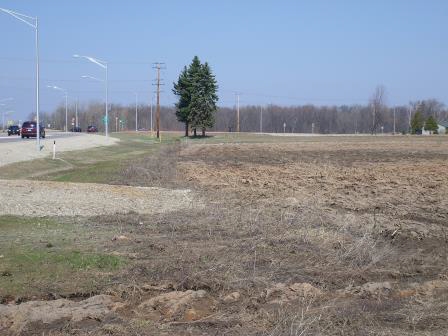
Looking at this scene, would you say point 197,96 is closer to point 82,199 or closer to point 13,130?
point 13,130

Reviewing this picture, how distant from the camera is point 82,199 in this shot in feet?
59.3

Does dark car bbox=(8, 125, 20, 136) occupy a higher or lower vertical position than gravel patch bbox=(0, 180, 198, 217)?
higher

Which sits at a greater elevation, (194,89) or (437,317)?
(194,89)

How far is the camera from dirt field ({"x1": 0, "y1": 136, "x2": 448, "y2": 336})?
667 centimetres

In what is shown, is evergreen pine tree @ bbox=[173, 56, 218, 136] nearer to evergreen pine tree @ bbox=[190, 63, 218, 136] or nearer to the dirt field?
evergreen pine tree @ bbox=[190, 63, 218, 136]

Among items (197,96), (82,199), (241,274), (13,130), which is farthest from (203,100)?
(241,274)

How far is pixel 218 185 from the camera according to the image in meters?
25.2

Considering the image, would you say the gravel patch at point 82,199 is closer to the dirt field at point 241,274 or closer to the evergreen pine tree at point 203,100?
the dirt field at point 241,274

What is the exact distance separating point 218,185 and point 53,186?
6996mm

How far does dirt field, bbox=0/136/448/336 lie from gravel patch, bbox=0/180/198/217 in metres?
0.70

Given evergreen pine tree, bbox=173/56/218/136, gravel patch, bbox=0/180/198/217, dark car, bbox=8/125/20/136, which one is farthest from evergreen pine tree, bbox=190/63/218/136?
gravel patch, bbox=0/180/198/217

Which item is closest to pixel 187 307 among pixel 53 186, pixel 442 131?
pixel 53 186

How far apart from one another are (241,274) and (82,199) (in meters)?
10.3

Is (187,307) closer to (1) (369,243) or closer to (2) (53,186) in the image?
(1) (369,243)
